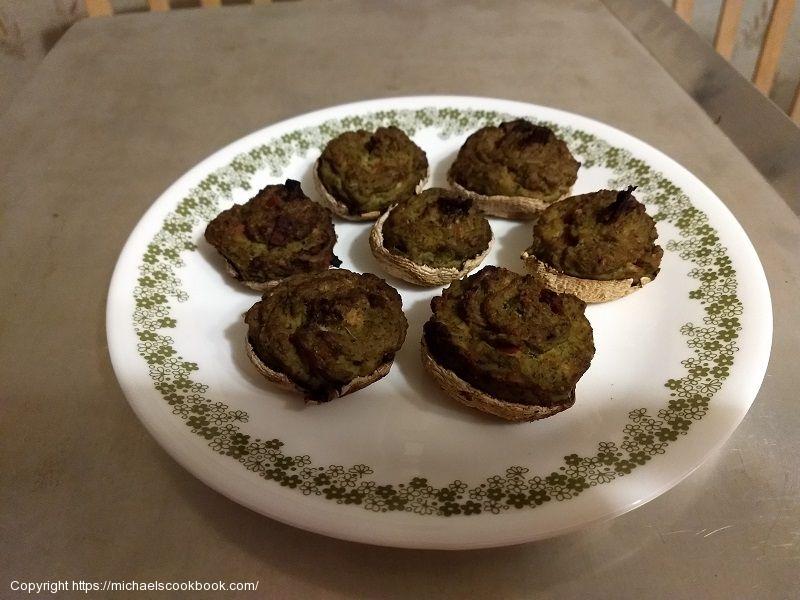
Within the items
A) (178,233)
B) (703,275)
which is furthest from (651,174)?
(178,233)

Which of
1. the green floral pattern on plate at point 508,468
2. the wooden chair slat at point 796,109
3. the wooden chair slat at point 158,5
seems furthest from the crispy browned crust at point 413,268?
the wooden chair slat at point 158,5

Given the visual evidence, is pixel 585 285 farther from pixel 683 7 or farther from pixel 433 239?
pixel 683 7

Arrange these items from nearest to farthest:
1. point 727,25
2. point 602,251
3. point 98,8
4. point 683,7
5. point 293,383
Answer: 1. point 293,383
2. point 602,251
3. point 727,25
4. point 683,7
5. point 98,8

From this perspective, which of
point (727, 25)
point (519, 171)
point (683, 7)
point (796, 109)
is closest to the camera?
point (519, 171)

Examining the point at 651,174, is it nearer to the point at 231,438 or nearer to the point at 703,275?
the point at 703,275

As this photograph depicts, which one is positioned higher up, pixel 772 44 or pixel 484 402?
pixel 772 44

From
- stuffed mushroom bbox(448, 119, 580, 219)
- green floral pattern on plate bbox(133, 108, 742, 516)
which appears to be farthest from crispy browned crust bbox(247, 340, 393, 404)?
stuffed mushroom bbox(448, 119, 580, 219)

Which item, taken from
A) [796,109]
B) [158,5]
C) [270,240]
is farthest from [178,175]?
[796,109]
